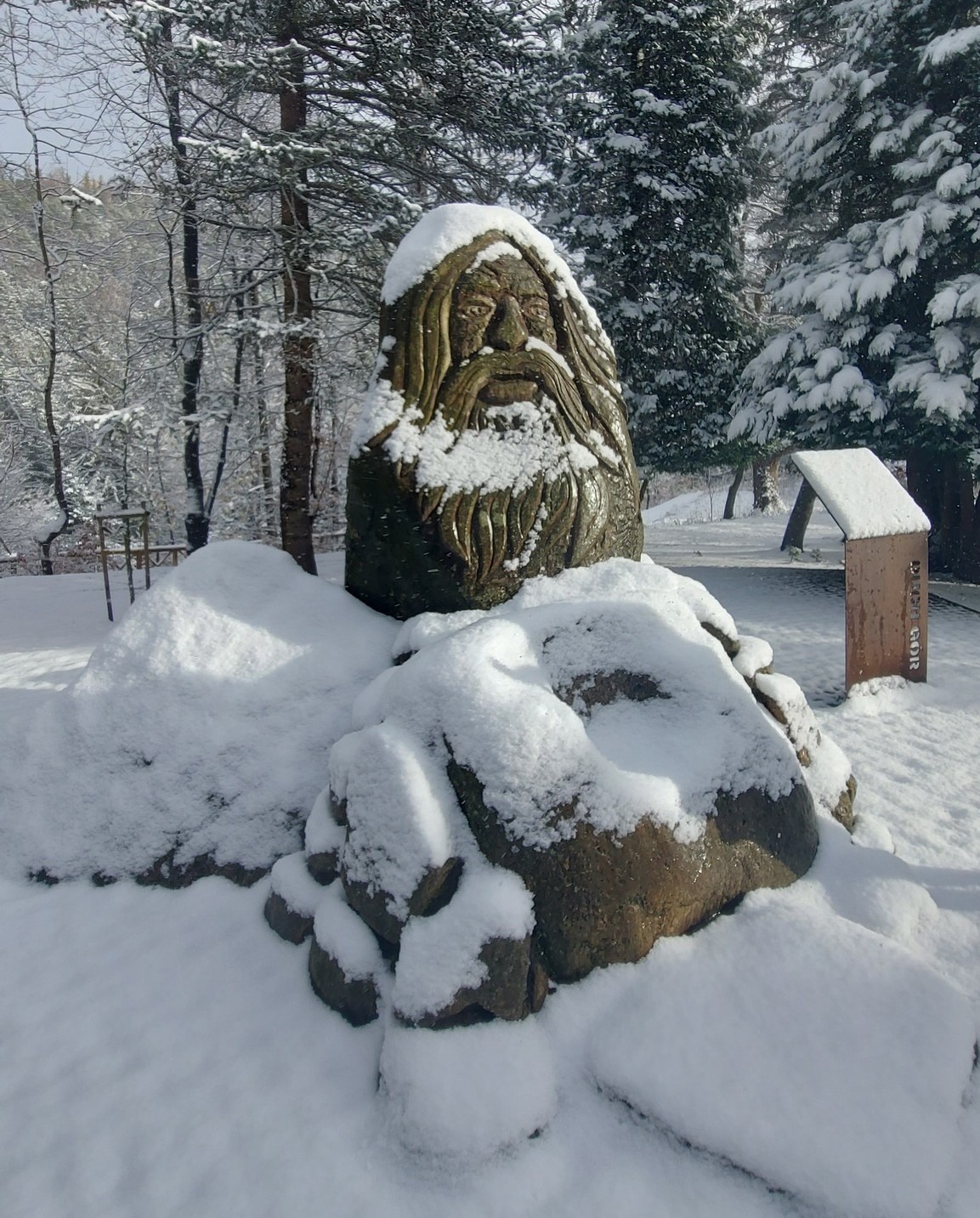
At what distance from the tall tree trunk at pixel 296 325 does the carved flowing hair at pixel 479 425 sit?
3825 millimetres

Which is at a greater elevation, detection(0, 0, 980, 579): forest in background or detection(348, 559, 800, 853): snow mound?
detection(0, 0, 980, 579): forest in background

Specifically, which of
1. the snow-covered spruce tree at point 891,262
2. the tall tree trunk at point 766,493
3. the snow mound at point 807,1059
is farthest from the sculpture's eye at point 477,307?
the tall tree trunk at point 766,493

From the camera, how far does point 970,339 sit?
839cm

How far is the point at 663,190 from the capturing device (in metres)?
9.96

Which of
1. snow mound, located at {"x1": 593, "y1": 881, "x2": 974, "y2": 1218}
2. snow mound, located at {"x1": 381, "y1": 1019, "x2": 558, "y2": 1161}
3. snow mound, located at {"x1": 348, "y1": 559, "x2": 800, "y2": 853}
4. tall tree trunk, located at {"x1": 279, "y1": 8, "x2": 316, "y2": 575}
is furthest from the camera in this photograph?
tall tree trunk, located at {"x1": 279, "y1": 8, "x2": 316, "y2": 575}

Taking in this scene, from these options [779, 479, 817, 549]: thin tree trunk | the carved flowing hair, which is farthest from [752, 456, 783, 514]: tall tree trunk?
the carved flowing hair

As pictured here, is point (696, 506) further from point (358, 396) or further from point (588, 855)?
point (588, 855)

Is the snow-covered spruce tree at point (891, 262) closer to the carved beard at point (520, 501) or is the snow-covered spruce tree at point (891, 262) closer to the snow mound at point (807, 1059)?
the carved beard at point (520, 501)

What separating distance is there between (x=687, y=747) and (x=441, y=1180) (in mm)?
1626

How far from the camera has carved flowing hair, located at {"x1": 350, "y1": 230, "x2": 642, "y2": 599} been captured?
12.1 ft

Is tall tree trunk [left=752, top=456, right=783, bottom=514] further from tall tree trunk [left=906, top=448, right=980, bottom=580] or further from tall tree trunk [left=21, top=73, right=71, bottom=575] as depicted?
tall tree trunk [left=21, top=73, right=71, bottom=575]

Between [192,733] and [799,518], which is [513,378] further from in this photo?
[799,518]

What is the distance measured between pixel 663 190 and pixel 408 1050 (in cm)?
1042

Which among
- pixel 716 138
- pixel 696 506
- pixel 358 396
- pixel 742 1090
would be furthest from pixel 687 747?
pixel 696 506
